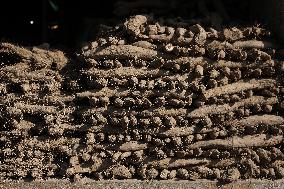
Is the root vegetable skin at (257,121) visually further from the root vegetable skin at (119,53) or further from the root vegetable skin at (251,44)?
the root vegetable skin at (119,53)

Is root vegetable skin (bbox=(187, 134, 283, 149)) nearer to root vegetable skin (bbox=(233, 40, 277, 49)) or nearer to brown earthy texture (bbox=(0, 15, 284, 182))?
brown earthy texture (bbox=(0, 15, 284, 182))

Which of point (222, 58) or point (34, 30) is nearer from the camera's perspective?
point (222, 58)

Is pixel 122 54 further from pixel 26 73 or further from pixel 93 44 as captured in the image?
pixel 26 73

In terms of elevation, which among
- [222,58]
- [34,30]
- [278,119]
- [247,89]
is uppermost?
[34,30]

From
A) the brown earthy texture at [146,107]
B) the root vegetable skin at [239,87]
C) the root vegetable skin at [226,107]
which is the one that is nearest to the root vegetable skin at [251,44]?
the brown earthy texture at [146,107]

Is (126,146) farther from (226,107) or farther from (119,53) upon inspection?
(226,107)

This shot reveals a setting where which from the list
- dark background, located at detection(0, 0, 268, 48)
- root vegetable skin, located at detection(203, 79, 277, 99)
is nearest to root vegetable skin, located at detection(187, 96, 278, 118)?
root vegetable skin, located at detection(203, 79, 277, 99)

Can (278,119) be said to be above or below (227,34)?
below

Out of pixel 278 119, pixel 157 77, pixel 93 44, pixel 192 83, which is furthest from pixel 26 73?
pixel 278 119
